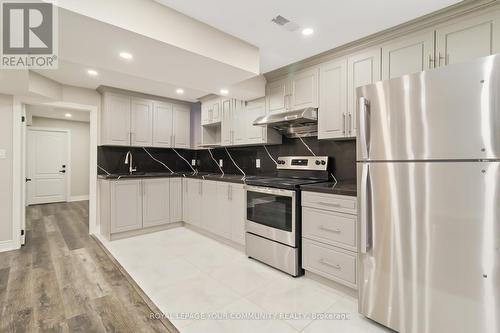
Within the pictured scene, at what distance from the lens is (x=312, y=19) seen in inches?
78.2

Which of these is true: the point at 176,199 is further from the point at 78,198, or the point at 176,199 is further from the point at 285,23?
the point at 78,198

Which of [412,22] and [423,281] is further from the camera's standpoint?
[412,22]

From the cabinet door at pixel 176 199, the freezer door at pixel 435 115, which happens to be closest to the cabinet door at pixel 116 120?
the cabinet door at pixel 176 199

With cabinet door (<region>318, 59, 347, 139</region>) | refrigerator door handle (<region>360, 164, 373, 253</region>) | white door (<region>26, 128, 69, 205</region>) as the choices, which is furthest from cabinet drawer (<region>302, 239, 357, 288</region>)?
white door (<region>26, 128, 69, 205</region>)

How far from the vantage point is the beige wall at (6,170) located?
3.23 metres

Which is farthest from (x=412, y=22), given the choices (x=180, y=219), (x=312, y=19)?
(x=180, y=219)

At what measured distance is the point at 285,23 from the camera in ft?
6.67

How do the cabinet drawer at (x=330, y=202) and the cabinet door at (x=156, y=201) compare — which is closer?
the cabinet drawer at (x=330, y=202)

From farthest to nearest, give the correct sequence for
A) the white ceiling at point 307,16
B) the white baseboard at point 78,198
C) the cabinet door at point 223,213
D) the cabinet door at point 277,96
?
the white baseboard at point 78,198 → the cabinet door at point 223,213 → the cabinet door at point 277,96 → the white ceiling at point 307,16

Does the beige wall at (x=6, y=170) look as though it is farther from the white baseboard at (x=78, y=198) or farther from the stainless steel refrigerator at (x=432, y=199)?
the stainless steel refrigerator at (x=432, y=199)

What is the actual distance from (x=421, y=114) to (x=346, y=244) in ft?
3.92

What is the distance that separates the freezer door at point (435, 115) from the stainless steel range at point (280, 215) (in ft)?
3.18

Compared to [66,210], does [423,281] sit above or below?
above

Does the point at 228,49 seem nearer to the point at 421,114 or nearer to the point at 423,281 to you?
the point at 421,114
